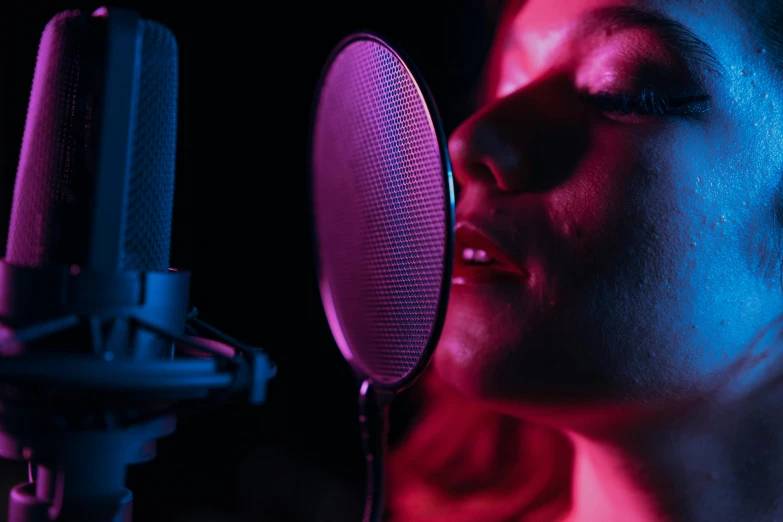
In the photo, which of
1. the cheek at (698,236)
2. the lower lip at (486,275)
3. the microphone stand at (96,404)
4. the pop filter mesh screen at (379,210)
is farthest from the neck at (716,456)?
the microphone stand at (96,404)

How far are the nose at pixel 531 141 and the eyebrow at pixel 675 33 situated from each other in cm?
12

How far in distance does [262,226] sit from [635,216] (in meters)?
0.85

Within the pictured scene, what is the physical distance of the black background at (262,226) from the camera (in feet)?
4.66

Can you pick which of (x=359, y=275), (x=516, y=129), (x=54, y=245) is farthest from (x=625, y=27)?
(x=54, y=245)

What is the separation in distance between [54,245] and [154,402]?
196mm

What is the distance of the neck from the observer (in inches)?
41.4

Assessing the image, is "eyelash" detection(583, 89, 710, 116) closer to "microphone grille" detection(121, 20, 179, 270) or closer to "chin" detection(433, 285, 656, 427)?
"chin" detection(433, 285, 656, 427)

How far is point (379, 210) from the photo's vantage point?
1029mm

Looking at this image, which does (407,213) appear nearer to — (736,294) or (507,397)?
(507,397)

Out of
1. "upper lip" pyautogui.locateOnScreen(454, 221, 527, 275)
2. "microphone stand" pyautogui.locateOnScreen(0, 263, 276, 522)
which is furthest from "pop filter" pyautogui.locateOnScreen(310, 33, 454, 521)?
"microphone stand" pyautogui.locateOnScreen(0, 263, 276, 522)

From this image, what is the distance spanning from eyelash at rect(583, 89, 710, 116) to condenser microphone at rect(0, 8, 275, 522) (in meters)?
0.61

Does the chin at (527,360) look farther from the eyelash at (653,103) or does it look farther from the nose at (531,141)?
the eyelash at (653,103)

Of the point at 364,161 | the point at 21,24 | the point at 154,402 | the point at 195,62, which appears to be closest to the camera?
the point at 154,402

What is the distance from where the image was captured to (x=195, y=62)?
140cm
